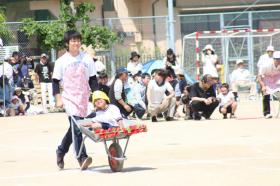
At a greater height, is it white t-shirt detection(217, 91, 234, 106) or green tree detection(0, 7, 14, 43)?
green tree detection(0, 7, 14, 43)

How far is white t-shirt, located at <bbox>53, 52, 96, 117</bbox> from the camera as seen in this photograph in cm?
1279

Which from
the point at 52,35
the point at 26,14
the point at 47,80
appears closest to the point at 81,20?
the point at 52,35

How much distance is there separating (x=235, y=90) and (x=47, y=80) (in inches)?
236

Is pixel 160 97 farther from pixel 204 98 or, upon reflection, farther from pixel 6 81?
pixel 6 81

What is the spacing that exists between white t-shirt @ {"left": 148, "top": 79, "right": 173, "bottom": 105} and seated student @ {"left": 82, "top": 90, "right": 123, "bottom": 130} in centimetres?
1003

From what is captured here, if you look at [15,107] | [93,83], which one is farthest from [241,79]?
[93,83]

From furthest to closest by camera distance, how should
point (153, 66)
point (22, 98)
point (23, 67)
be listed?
point (153, 66) < point (23, 67) < point (22, 98)

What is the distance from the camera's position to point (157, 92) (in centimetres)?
2277

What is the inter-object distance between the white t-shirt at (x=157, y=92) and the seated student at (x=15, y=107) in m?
5.86

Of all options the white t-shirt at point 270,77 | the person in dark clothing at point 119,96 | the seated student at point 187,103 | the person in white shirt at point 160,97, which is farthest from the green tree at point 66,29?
the white t-shirt at point 270,77

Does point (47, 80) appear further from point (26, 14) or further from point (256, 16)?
point (26, 14)

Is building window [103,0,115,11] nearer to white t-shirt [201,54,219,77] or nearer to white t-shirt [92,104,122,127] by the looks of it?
white t-shirt [201,54,219,77]

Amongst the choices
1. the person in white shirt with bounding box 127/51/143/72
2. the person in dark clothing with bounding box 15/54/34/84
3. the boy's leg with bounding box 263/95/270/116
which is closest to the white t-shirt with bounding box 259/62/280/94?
the boy's leg with bounding box 263/95/270/116

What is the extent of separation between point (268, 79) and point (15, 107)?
869cm
